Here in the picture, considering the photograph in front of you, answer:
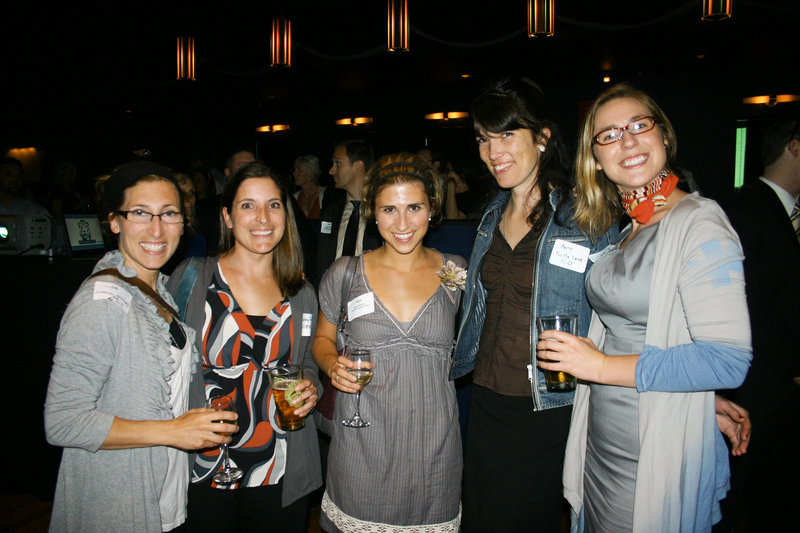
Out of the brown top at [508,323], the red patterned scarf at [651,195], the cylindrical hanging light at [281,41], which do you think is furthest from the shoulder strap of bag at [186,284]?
the cylindrical hanging light at [281,41]

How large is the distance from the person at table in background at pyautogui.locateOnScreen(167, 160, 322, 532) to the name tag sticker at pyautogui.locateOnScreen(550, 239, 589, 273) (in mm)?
1112

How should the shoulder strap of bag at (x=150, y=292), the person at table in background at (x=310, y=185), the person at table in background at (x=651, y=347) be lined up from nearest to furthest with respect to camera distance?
1. the person at table in background at (x=651, y=347)
2. the shoulder strap of bag at (x=150, y=292)
3. the person at table in background at (x=310, y=185)

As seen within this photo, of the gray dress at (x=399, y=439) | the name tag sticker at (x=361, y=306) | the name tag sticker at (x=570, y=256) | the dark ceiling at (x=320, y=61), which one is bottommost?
the gray dress at (x=399, y=439)

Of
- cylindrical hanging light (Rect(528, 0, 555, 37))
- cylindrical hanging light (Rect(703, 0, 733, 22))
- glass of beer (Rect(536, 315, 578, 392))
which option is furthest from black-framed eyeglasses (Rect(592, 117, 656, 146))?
cylindrical hanging light (Rect(528, 0, 555, 37))

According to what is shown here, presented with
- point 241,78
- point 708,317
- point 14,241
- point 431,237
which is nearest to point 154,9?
point 241,78

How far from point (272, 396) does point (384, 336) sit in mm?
537

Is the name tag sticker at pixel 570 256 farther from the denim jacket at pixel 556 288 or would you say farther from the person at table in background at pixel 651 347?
the person at table in background at pixel 651 347

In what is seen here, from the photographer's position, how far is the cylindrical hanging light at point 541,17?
4883 mm

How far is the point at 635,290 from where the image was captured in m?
1.65

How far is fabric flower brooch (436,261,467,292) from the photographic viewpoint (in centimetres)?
227

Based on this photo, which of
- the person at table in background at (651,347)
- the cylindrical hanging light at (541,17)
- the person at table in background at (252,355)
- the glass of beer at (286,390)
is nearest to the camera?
the person at table in background at (651,347)

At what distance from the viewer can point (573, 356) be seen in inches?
62.6

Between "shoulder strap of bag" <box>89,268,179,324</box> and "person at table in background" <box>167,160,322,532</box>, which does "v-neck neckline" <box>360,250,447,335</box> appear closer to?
"person at table in background" <box>167,160,322,532</box>

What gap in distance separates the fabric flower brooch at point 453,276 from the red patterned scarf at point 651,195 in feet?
2.59
